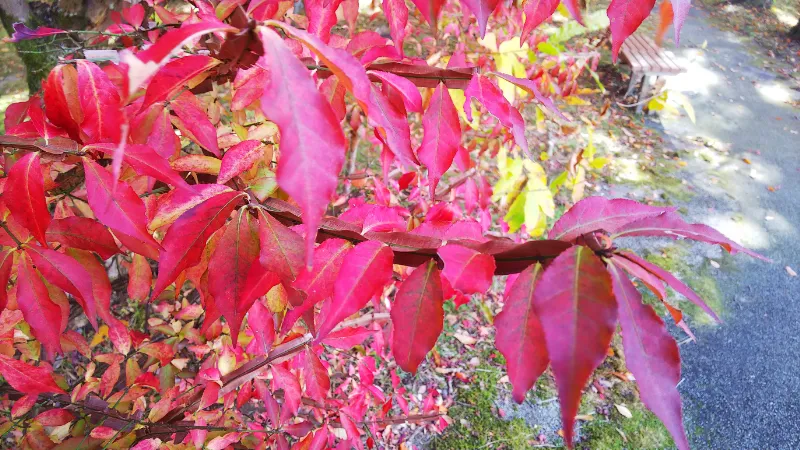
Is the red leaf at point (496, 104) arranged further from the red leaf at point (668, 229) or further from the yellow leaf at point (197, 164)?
the yellow leaf at point (197, 164)

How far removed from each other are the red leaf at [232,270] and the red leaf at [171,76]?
205mm

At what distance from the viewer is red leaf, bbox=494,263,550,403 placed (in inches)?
18.1

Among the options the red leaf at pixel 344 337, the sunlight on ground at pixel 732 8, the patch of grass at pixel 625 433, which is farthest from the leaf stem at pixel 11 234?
the sunlight on ground at pixel 732 8

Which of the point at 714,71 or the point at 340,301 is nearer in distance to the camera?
the point at 340,301

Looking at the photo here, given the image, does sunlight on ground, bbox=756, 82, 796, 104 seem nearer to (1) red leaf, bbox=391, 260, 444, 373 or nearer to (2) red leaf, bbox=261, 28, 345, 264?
(1) red leaf, bbox=391, 260, 444, 373

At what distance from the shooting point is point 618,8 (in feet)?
2.16

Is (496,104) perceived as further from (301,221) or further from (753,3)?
(753,3)

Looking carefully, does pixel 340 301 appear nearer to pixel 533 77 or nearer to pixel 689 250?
pixel 533 77

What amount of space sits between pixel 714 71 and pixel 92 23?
7091mm

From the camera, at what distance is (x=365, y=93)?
448mm

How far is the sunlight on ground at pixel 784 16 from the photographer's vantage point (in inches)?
347

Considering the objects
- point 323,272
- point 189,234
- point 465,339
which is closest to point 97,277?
point 189,234

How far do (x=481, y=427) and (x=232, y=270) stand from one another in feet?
6.53

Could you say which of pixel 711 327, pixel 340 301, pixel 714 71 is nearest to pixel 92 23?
pixel 340 301
